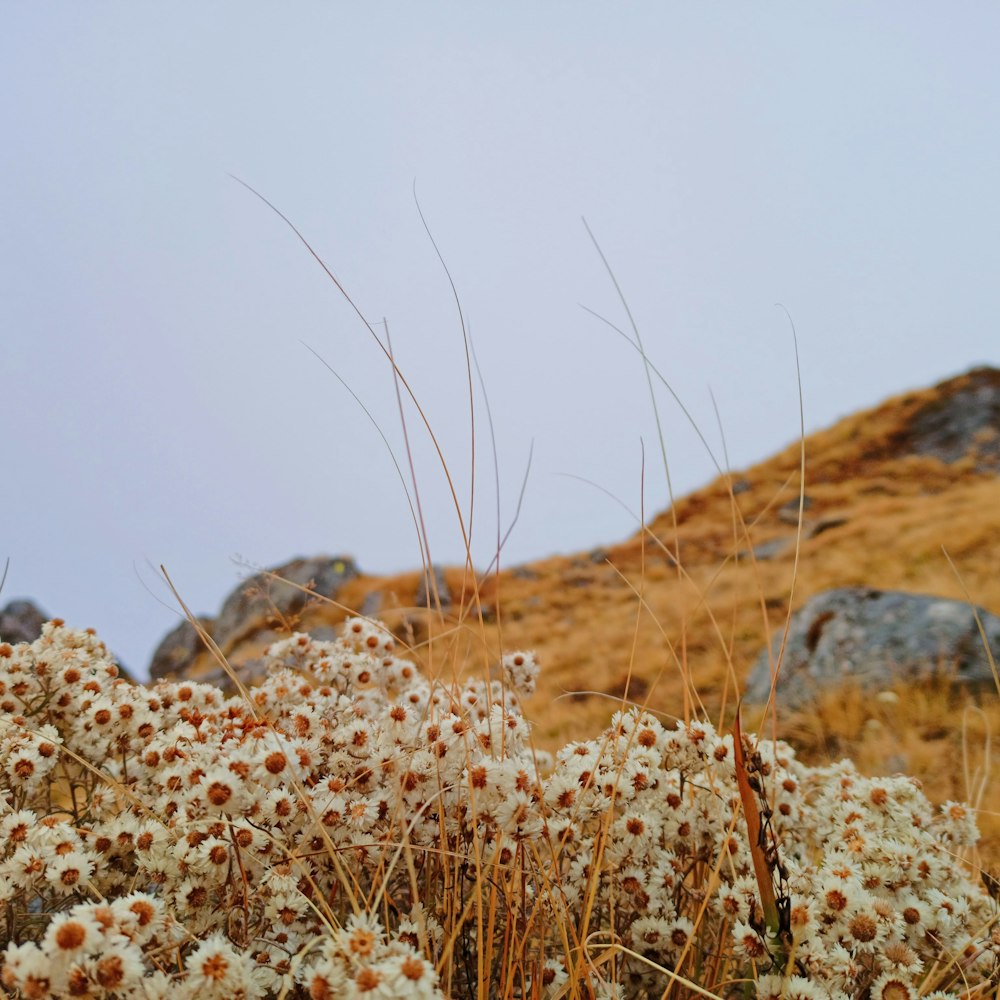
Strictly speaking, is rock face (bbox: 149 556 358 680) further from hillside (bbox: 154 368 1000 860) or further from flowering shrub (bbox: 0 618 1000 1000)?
flowering shrub (bbox: 0 618 1000 1000)

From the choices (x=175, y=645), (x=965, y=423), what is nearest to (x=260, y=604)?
(x=175, y=645)

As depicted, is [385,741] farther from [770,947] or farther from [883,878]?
[883,878]

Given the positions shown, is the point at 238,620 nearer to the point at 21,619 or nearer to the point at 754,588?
the point at 21,619

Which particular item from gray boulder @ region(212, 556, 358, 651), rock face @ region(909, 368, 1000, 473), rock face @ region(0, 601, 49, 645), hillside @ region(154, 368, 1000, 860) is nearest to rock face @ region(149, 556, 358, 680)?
gray boulder @ region(212, 556, 358, 651)

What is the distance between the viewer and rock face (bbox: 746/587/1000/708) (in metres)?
6.80

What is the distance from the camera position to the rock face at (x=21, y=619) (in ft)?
65.5

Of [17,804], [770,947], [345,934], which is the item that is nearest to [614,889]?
[770,947]

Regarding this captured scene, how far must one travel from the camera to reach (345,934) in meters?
1.20

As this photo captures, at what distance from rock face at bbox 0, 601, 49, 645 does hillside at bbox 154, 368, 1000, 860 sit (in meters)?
3.94

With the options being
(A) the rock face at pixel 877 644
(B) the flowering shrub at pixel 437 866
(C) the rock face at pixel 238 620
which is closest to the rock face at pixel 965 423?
(C) the rock face at pixel 238 620

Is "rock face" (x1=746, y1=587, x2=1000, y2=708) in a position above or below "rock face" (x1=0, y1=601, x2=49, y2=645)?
below

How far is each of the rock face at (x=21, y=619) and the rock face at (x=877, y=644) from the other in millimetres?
18590

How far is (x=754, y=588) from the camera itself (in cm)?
1529

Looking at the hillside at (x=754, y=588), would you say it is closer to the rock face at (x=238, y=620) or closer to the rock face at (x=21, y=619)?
the rock face at (x=238, y=620)
